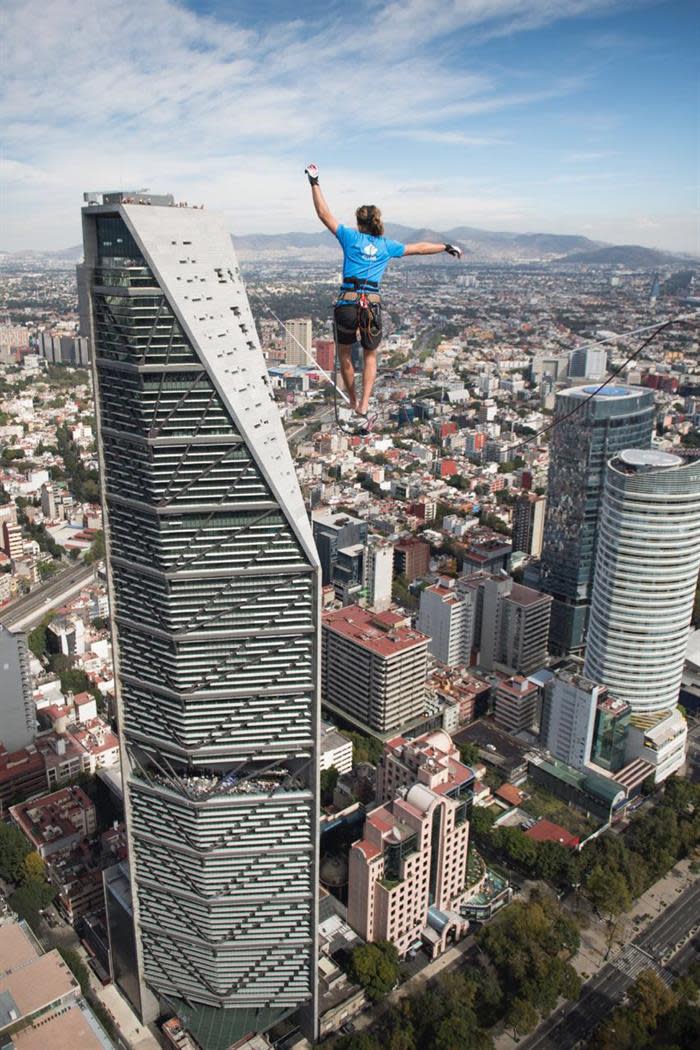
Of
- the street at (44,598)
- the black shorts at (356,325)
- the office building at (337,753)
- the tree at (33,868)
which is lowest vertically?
the tree at (33,868)

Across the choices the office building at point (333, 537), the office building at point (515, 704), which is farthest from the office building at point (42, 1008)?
the office building at point (333, 537)

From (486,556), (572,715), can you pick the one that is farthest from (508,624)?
(572,715)

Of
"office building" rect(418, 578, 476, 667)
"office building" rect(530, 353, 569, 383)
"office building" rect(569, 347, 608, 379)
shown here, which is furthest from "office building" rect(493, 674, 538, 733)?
"office building" rect(530, 353, 569, 383)

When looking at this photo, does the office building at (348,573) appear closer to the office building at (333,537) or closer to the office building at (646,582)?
the office building at (333,537)

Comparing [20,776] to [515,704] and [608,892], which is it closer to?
[515,704]

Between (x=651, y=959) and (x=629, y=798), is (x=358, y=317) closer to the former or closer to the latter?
(x=651, y=959)

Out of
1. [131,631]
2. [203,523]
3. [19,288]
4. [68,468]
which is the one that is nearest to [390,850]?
[131,631]
